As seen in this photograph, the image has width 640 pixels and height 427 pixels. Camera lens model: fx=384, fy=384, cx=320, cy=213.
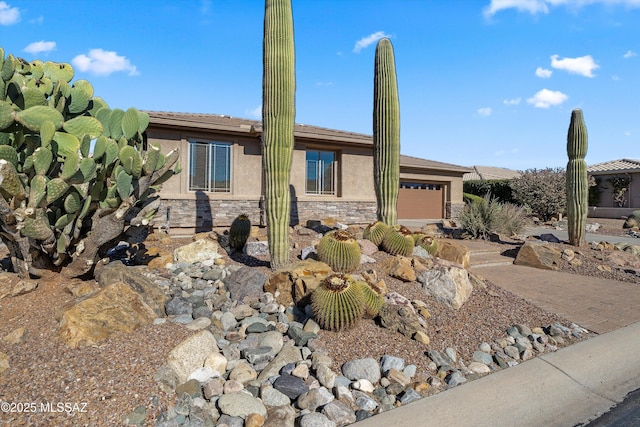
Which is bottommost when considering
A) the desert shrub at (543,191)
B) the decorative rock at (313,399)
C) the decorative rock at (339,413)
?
the decorative rock at (339,413)

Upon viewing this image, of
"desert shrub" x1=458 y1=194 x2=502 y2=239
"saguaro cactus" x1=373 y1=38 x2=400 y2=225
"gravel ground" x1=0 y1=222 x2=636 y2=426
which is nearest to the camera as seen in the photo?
"gravel ground" x1=0 y1=222 x2=636 y2=426

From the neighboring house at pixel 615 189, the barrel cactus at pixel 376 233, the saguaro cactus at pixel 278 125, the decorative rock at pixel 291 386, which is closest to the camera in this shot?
the decorative rock at pixel 291 386

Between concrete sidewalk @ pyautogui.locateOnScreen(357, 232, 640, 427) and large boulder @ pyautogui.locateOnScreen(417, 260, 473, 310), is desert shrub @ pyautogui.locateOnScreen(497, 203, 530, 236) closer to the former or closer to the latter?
concrete sidewalk @ pyautogui.locateOnScreen(357, 232, 640, 427)

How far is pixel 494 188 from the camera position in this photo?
26203mm

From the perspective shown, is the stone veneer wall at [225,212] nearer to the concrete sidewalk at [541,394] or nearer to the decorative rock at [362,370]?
the decorative rock at [362,370]

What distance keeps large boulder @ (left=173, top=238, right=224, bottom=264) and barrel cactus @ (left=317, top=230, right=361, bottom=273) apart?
2255 millimetres

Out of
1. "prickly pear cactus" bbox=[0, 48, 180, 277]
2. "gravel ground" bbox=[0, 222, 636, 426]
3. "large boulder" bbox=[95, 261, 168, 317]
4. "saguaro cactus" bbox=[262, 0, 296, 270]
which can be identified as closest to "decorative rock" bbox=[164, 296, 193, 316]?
"large boulder" bbox=[95, 261, 168, 317]

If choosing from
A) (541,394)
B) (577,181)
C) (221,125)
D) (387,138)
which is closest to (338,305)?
(541,394)

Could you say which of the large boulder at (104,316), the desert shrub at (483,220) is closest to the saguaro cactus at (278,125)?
the large boulder at (104,316)

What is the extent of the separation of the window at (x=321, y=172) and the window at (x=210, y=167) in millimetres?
2986

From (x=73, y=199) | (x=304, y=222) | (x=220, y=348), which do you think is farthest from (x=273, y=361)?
(x=304, y=222)

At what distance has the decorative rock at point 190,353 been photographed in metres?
3.70

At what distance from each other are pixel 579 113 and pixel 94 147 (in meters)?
13.5

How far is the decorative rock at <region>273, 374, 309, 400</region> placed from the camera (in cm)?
351
